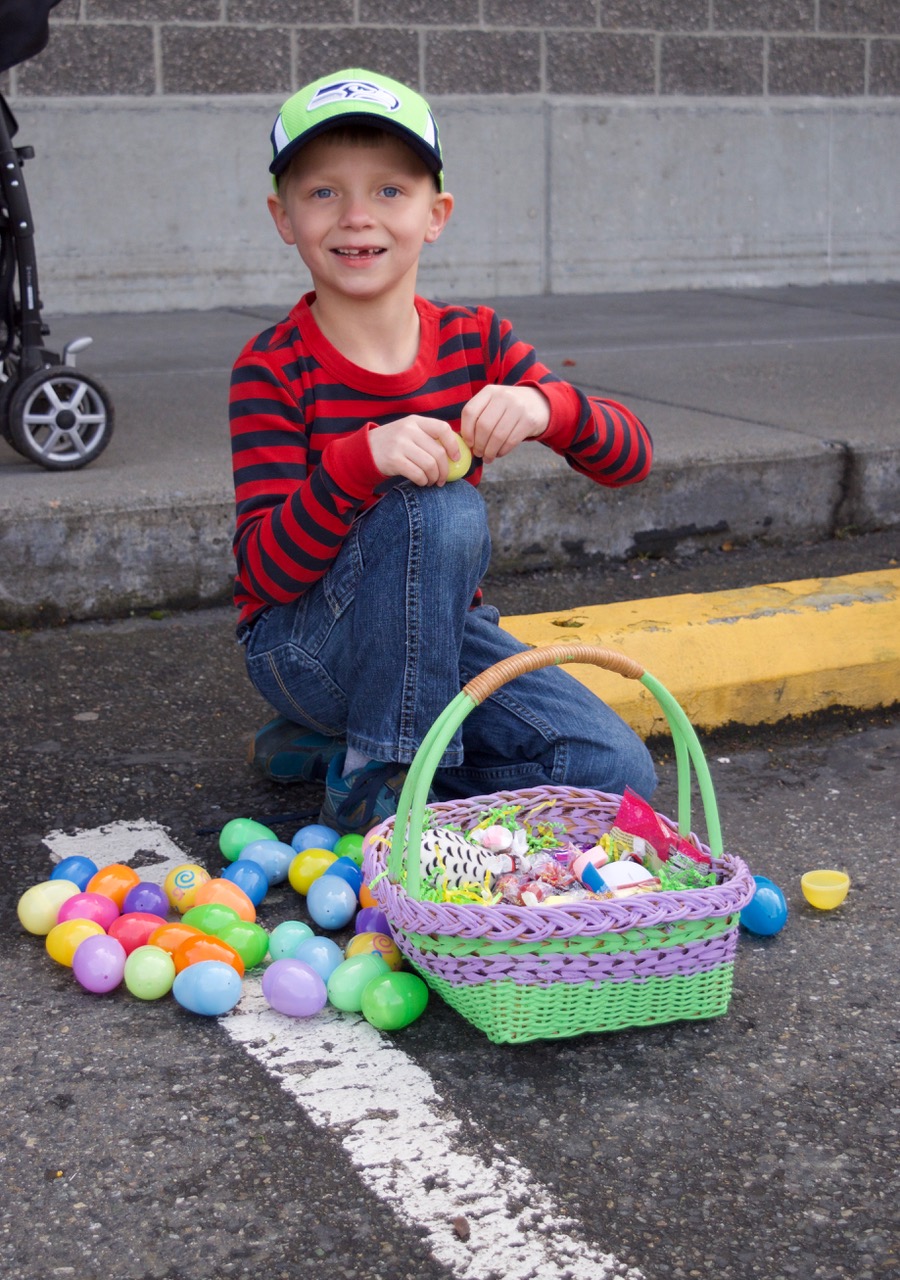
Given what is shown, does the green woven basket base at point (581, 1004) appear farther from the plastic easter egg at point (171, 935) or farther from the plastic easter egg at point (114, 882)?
the plastic easter egg at point (114, 882)

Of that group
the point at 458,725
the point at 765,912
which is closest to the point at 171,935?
the point at 458,725

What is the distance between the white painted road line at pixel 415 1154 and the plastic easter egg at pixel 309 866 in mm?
273

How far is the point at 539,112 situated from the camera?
7605 millimetres

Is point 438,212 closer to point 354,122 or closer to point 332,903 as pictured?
point 354,122

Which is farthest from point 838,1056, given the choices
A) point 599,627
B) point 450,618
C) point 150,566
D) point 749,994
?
point 150,566

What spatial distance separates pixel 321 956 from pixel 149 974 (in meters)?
0.24

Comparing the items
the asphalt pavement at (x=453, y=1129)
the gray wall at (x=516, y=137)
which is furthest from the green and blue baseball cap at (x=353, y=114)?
the gray wall at (x=516, y=137)

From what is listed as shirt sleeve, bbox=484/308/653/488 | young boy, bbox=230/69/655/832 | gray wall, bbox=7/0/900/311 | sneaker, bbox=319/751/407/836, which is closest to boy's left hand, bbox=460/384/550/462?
young boy, bbox=230/69/655/832

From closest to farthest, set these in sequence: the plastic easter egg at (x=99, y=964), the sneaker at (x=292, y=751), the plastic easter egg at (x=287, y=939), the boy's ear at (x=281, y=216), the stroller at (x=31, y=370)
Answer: the plastic easter egg at (x=99, y=964) → the plastic easter egg at (x=287, y=939) → the boy's ear at (x=281, y=216) → the sneaker at (x=292, y=751) → the stroller at (x=31, y=370)

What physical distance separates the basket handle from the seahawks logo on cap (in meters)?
0.92

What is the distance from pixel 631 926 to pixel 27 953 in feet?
3.12

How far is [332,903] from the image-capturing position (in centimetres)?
236

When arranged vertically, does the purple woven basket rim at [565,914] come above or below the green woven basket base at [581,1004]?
above

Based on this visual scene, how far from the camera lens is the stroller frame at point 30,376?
3893 millimetres
